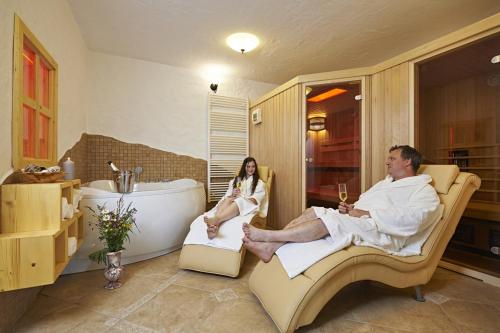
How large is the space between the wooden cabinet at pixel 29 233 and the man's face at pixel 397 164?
2.26 meters

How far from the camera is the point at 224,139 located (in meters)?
3.84

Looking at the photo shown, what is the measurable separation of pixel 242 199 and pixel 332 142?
1.35 metres

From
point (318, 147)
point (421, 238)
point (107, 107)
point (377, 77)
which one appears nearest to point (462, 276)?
point (421, 238)

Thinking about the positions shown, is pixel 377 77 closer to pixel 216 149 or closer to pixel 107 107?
pixel 216 149

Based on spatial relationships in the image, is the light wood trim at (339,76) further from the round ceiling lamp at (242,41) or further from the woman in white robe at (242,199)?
the woman in white robe at (242,199)

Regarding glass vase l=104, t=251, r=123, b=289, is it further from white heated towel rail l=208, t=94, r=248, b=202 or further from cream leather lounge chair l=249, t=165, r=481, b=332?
white heated towel rail l=208, t=94, r=248, b=202

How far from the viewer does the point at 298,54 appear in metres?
3.17

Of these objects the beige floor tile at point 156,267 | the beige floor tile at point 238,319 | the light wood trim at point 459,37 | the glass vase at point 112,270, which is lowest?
the beige floor tile at point 238,319

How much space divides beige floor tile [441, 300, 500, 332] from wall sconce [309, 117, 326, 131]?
1.96 m

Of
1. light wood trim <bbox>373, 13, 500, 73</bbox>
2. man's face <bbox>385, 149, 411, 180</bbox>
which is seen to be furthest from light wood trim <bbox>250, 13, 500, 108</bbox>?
man's face <bbox>385, 149, 411, 180</bbox>

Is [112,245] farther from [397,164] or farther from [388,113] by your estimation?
[388,113]

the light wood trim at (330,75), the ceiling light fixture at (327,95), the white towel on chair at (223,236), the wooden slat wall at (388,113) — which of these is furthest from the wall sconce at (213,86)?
the white towel on chair at (223,236)

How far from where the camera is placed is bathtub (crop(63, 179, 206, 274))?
6.68 feet

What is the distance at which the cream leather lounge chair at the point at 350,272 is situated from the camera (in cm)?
122
